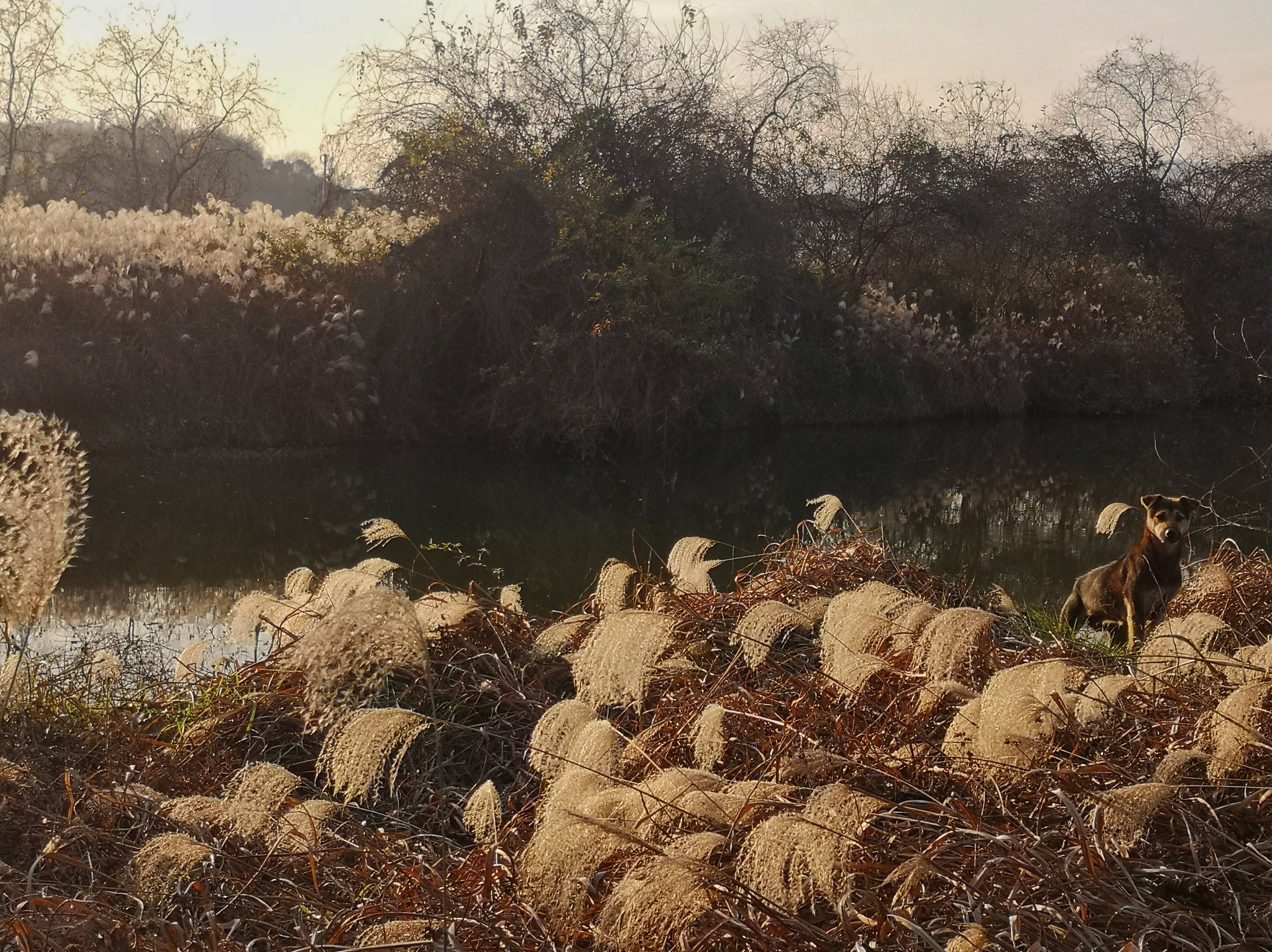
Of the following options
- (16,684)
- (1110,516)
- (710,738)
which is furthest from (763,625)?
(16,684)

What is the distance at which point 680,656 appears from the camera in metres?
Result: 3.34

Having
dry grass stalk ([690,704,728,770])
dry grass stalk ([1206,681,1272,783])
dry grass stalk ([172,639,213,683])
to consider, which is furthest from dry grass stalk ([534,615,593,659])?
dry grass stalk ([1206,681,1272,783])

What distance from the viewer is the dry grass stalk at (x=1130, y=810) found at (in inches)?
73.6

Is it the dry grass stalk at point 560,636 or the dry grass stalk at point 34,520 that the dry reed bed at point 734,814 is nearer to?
the dry grass stalk at point 560,636

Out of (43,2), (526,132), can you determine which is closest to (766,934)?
(526,132)

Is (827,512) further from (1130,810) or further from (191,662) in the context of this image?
(1130,810)

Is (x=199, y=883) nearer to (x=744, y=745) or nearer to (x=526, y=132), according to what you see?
(x=744, y=745)

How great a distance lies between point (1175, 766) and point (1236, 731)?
0.12 metres

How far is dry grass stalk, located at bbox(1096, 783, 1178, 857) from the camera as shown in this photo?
1870 millimetres

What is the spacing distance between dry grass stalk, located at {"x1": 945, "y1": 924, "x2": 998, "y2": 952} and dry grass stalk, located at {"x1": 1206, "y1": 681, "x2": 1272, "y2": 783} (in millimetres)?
632

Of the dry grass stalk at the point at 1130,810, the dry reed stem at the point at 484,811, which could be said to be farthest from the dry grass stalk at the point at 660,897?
the dry grass stalk at the point at 1130,810

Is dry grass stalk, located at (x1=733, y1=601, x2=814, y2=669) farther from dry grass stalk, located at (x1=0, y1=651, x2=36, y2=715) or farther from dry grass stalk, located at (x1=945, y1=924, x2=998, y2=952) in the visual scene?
dry grass stalk, located at (x1=0, y1=651, x2=36, y2=715)

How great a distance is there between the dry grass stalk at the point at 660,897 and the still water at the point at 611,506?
4380 mm

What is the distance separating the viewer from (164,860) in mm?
2207
